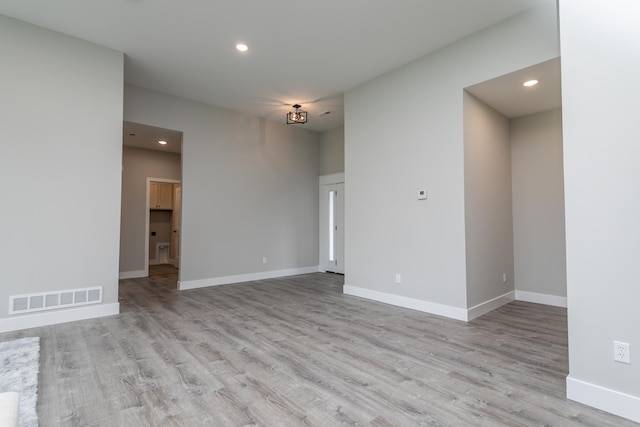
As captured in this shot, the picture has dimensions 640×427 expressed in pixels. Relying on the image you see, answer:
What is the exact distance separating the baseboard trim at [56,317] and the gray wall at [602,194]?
4.77 meters

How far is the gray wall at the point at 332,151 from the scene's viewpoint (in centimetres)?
699

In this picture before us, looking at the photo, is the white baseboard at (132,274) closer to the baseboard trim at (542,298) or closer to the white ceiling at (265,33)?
the white ceiling at (265,33)

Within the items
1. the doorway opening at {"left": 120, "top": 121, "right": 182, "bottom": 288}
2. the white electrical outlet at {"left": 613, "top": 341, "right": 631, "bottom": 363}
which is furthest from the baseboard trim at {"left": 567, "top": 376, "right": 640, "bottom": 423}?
the doorway opening at {"left": 120, "top": 121, "right": 182, "bottom": 288}

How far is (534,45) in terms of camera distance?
3193 millimetres

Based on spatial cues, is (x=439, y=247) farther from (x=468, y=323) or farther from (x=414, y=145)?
(x=414, y=145)

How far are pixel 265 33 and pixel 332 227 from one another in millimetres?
4479

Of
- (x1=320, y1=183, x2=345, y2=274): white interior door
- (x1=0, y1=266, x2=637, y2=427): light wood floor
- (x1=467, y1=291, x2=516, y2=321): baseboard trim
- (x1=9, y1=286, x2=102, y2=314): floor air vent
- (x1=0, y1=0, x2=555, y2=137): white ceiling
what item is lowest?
(x1=0, y1=266, x2=637, y2=427): light wood floor

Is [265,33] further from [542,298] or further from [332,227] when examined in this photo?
[542,298]

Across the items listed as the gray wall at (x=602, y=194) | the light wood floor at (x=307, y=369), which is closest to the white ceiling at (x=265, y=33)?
the gray wall at (x=602, y=194)

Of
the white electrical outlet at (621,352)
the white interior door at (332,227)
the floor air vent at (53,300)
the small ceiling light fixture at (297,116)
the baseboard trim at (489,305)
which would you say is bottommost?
the baseboard trim at (489,305)

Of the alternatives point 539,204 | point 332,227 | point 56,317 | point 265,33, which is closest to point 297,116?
point 265,33

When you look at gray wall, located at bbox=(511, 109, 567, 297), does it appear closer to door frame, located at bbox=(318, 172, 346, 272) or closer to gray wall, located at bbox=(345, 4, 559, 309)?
gray wall, located at bbox=(345, 4, 559, 309)

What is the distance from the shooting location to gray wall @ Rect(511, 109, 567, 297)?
4449mm

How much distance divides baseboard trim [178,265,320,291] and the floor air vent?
1.63m
